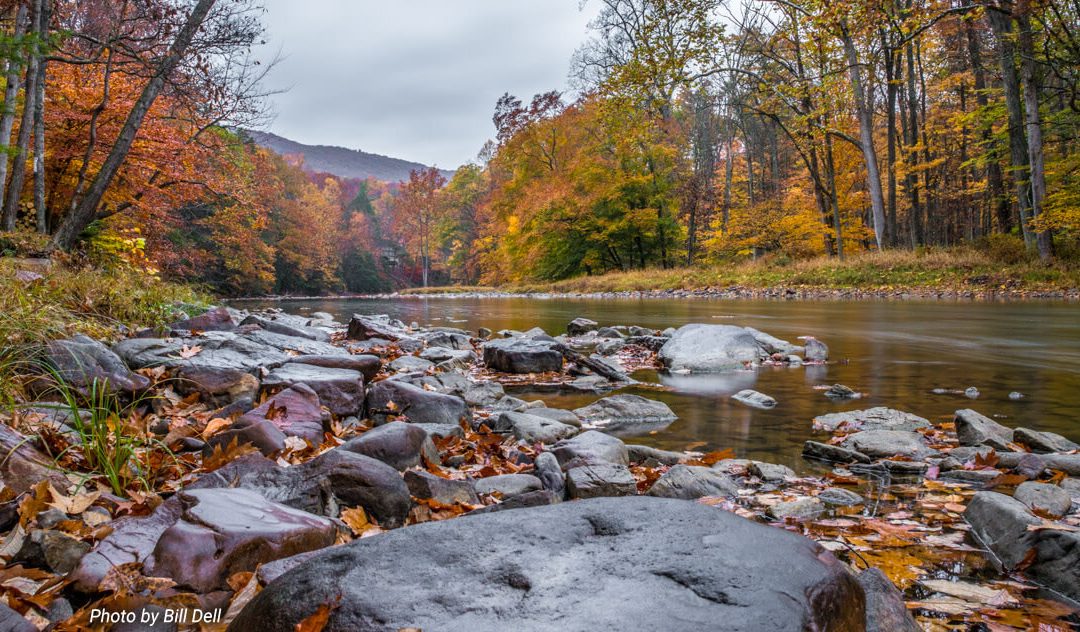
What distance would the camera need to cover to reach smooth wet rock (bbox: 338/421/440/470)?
2.76 meters

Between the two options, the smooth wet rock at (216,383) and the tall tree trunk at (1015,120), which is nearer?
the smooth wet rock at (216,383)

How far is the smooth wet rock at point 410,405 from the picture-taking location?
3.96 m

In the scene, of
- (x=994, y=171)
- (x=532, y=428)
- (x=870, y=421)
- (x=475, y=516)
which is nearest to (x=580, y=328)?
(x=870, y=421)

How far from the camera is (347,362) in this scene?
4.77m

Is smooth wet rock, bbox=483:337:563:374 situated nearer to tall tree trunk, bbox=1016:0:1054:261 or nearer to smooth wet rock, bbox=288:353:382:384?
smooth wet rock, bbox=288:353:382:384

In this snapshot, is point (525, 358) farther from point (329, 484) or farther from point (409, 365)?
point (329, 484)

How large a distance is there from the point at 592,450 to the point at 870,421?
230 centimetres

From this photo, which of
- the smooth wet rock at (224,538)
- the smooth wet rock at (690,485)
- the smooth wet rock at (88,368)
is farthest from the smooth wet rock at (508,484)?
the smooth wet rock at (88,368)

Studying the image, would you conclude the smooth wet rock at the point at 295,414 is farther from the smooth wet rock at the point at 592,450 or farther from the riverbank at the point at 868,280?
the riverbank at the point at 868,280

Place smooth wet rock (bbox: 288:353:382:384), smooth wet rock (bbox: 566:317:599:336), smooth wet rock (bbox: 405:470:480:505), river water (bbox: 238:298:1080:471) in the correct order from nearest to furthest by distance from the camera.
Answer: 1. smooth wet rock (bbox: 405:470:480:505)
2. river water (bbox: 238:298:1080:471)
3. smooth wet rock (bbox: 288:353:382:384)
4. smooth wet rock (bbox: 566:317:599:336)

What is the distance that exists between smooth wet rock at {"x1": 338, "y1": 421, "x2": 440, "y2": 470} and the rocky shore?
11mm

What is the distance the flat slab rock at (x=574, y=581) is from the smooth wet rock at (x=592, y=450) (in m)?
1.56

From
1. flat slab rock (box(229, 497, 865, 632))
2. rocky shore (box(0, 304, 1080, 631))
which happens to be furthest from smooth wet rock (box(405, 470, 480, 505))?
flat slab rock (box(229, 497, 865, 632))

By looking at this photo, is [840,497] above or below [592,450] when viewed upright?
below
